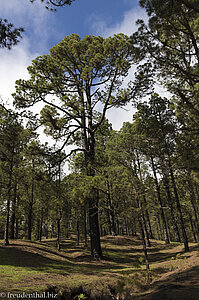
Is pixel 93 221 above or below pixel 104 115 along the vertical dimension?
below

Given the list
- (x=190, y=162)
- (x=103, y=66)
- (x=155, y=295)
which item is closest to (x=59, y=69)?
(x=103, y=66)

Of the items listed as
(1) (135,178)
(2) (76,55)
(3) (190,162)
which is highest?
(2) (76,55)

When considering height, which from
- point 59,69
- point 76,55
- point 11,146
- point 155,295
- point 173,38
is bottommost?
point 155,295

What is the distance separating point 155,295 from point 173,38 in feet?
37.0

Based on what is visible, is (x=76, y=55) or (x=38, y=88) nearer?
(x=38, y=88)

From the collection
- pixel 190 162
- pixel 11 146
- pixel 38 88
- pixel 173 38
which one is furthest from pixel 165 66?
pixel 11 146

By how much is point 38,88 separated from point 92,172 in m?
7.08

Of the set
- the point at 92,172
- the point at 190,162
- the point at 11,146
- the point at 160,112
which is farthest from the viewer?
the point at 160,112

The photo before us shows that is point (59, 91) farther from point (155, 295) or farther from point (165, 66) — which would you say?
point (155, 295)

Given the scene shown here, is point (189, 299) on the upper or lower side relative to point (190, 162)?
lower

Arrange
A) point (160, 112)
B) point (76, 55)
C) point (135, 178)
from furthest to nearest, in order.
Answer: point (160, 112) → point (76, 55) → point (135, 178)

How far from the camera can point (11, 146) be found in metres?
17.1

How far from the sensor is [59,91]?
1442 centimetres

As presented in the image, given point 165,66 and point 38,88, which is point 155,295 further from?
point 38,88
